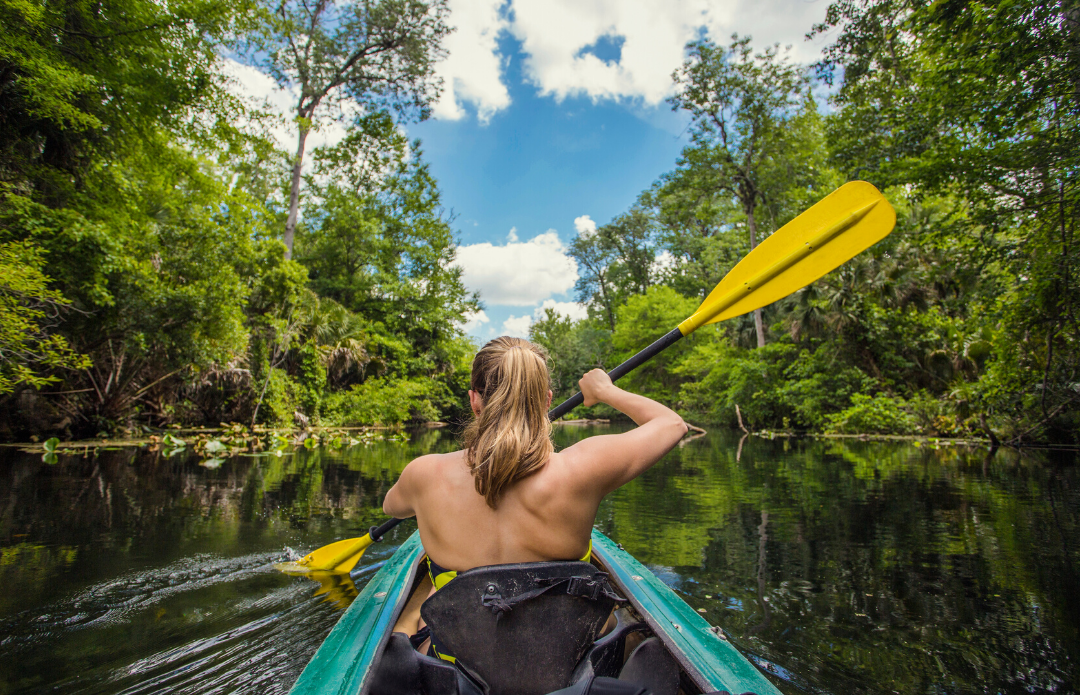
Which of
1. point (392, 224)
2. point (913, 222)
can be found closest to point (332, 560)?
point (913, 222)

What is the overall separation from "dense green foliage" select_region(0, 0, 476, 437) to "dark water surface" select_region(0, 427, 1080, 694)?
264 centimetres

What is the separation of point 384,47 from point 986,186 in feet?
51.8

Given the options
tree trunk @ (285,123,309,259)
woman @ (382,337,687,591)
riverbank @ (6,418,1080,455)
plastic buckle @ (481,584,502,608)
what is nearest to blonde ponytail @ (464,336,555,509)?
woman @ (382,337,687,591)

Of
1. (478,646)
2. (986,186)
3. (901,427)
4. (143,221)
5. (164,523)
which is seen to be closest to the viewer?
(478,646)

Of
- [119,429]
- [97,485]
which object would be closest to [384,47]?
[119,429]

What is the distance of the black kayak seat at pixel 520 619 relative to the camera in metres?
1.27

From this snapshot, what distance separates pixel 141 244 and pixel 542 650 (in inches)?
397

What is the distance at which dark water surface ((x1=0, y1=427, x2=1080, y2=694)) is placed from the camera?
7.59ft

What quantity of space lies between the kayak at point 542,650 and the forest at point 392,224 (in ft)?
2.63

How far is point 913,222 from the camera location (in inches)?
575

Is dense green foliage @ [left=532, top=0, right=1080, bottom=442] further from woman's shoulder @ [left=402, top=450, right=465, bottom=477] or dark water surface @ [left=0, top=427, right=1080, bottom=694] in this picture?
→ woman's shoulder @ [left=402, top=450, right=465, bottom=477]

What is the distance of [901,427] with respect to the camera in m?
13.1

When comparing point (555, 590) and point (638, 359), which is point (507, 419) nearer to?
point (555, 590)

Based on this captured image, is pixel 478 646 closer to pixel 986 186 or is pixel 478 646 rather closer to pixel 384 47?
pixel 986 186
